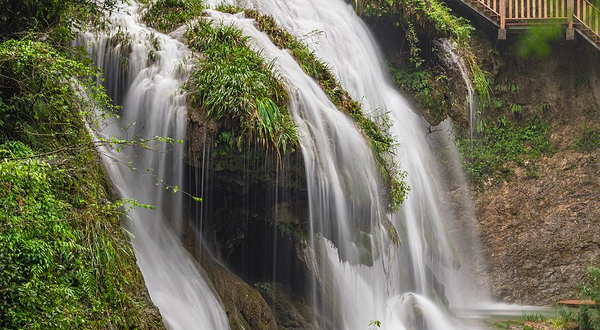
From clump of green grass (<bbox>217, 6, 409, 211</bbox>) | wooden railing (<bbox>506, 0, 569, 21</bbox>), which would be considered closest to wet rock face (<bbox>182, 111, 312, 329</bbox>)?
clump of green grass (<bbox>217, 6, 409, 211</bbox>)

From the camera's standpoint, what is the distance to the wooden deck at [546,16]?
18.1 m

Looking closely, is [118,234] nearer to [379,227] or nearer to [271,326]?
[271,326]

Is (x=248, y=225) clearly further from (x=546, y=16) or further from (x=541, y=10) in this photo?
(x=541, y=10)

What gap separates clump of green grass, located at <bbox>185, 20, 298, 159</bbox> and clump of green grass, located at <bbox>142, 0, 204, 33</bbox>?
3.33 feet

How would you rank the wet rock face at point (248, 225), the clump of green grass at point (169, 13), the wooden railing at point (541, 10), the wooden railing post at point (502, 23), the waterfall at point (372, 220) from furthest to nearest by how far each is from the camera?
the wooden railing post at point (502, 23) < the wooden railing at point (541, 10) < the clump of green grass at point (169, 13) < the waterfall at point (372, 220) < the wet rock face at point (248, 225)

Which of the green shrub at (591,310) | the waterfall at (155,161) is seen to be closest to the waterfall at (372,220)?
the waterfall at (155,161)

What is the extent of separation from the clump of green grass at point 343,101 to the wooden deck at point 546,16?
815 cm

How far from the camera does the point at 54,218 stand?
568 cm

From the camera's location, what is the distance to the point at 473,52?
19.0 meters

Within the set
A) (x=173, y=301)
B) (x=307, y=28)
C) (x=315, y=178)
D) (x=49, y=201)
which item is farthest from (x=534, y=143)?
(x=49, y=201)

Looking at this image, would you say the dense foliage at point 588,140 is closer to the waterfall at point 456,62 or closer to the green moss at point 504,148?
the green moss at point 504,148

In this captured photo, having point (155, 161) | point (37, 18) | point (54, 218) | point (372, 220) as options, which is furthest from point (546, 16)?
point (54, 218)

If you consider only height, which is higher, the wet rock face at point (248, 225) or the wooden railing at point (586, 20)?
the wooden railing at point (586, 20)

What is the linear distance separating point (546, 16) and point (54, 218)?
624 inches
